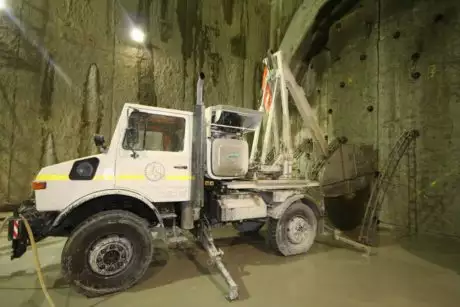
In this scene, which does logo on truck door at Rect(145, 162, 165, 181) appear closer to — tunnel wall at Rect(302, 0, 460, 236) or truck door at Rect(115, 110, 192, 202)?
truck door at Rect(115, 110, 192, 202)

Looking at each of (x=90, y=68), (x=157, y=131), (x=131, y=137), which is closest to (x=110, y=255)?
(x=131, y=137)

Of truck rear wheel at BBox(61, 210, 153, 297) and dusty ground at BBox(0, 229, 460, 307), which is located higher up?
truck rear wheel at BBox(61, 210, 153, 297)

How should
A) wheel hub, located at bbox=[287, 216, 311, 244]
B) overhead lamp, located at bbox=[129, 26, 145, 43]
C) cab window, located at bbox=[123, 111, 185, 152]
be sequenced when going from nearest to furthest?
1. cab window, located at bbox=[123, 111, 185, 152]
2. wheel hub, located at bbox=[287, 216, 311, 244]
3. overhead lamp, located at bbox=[129, 26, 145, 43]

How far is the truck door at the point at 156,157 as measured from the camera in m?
3.25

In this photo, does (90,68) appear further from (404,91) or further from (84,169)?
(404,91)

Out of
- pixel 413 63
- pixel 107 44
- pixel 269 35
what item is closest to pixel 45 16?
pixel 107 44

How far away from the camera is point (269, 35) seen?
9148 millimetres

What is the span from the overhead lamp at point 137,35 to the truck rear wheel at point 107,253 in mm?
5476

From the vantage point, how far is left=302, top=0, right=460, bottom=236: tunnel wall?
5.45 metres

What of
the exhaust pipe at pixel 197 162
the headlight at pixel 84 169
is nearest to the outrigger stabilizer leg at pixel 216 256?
the exhaust pipe at pixel 197 162

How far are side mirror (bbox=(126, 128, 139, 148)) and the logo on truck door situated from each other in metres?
0.35

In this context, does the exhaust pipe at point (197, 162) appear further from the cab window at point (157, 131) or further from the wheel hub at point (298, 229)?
the wheel hub at point (298, 229)

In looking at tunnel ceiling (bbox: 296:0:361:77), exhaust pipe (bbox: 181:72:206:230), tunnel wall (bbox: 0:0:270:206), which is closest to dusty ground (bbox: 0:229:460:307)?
exhaust pipe (bbox: 181:72:206:230)

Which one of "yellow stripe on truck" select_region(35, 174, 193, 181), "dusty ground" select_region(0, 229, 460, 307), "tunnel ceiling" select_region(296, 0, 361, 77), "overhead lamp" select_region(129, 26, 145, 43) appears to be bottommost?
"dusty ground" select_region(0, 229, 460, 307)
